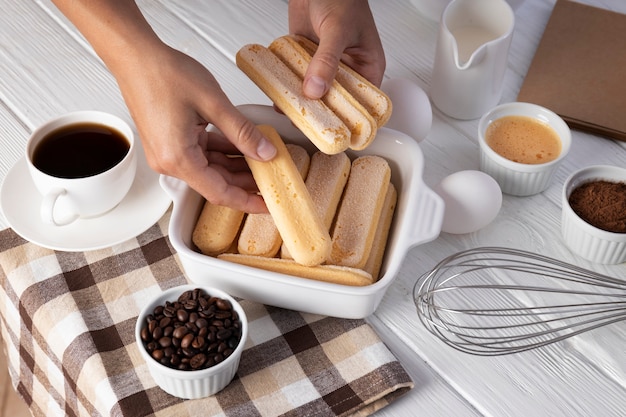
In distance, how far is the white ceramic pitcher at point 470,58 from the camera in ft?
3.44


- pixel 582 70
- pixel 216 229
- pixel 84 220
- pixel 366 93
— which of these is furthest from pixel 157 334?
pixel 582 70

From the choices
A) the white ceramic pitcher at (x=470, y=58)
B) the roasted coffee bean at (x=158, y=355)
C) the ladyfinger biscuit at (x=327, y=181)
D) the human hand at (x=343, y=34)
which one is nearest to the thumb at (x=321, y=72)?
the human hand at (x=343, y=34)

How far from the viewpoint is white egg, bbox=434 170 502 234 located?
0.95 meters

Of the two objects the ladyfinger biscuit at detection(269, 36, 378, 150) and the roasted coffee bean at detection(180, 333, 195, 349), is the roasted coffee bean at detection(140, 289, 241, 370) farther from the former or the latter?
the ladyfinger biscuit at detection(269, 36, 378, 150)

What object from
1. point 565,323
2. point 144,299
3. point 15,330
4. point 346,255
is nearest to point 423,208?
point 346,255

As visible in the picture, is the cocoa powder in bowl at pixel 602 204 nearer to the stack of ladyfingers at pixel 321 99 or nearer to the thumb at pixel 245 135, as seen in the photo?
the stack of ladyfingers at pixel 321 99

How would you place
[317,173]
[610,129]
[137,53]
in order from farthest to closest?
[610,129]
[317,173]
[137,53]

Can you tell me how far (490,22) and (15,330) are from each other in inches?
30.5

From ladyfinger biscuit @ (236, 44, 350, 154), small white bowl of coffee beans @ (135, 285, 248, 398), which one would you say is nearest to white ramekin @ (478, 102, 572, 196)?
ladyfinger biscuit @ (236, 44, 350, 154)

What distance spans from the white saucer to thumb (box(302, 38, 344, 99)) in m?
0.25

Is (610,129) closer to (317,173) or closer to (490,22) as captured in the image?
(490,22)

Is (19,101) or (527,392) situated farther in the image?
(19,101)

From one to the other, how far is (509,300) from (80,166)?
547 mm

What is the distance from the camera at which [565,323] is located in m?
0.90
